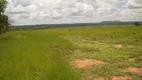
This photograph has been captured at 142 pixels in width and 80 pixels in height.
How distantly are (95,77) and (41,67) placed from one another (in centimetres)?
308

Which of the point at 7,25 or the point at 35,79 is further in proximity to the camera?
the point at 7,25

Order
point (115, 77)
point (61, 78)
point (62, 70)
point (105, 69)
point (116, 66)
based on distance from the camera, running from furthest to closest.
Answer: point (116, 66) → point (105, 69) → point (115, 77) → point (62, 70) → point (61, 78)

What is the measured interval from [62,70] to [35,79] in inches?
62.1

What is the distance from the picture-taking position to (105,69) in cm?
1266

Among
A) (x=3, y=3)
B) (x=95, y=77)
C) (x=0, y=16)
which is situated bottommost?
(x=95, y=77)

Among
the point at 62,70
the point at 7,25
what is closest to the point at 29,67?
the point at 62,70

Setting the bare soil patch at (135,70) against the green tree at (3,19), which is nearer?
the bare soil patch at (135,70)

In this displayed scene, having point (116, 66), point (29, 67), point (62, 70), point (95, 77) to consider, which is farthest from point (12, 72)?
point (116, 66)

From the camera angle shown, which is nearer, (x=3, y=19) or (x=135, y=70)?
(x=135, y=70)

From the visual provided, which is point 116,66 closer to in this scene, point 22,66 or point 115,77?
point 115,77

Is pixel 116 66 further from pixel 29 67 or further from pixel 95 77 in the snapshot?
pixel 29 67

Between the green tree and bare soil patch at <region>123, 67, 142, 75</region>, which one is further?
the green tree

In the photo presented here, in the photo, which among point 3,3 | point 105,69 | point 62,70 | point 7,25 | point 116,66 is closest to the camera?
point 62,70

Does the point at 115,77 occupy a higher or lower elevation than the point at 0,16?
lower
